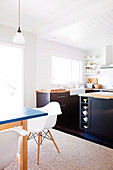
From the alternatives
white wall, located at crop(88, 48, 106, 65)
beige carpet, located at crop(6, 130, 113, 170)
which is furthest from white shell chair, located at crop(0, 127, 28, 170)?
white wall, located at crop(88, 48, 106, 65)

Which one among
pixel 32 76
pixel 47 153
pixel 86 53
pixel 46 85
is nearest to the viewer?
pixel 47 153

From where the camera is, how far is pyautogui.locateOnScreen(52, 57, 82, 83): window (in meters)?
5.02

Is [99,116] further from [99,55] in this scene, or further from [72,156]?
[99,55]

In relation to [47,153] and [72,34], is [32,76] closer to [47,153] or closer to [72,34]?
[72,34]

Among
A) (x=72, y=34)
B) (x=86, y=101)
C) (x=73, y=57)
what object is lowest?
(x=86, y=101)

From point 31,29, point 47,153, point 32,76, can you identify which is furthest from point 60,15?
point 47,153

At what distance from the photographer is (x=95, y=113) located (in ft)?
9.61

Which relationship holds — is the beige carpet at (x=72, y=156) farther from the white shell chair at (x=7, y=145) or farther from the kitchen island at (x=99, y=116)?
the white shell chair at (x=7, y=145)

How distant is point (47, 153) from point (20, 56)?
8.13 feet

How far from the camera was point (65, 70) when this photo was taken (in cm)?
547

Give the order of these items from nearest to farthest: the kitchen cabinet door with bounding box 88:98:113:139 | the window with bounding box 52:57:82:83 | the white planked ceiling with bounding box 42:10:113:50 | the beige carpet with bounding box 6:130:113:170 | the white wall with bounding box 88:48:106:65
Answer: the beige carpet with bounding box 6:130:113:170
the kitchen cabinet door with bounding box 88:98:113:139
the white planked ceiling with bounding box 42:10:113:50
the window with bounding box 52:57:82:83
the white wall with bounding box 88:48:106:65

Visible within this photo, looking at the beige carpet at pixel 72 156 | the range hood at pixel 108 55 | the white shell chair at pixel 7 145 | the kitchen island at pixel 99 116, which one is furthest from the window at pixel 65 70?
the white shell chair at pixel 7 145

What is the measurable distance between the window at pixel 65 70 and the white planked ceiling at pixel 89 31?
0.74 m

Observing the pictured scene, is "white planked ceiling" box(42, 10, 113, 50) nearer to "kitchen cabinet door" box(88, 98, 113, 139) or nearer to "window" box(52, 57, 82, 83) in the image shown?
"window" box(52, 57, 82, 83)
